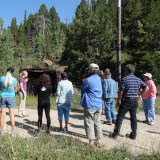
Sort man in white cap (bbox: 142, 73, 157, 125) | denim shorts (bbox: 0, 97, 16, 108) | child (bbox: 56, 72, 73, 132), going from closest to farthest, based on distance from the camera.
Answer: denim shorts (bbox: 0, 97, 16, 108)
child (bbox: 56, 72, 73, 132)
man in white cap (bbox: 142, 73, 157, 125)

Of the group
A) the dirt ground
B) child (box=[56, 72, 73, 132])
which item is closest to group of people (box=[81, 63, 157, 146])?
the dirt ground

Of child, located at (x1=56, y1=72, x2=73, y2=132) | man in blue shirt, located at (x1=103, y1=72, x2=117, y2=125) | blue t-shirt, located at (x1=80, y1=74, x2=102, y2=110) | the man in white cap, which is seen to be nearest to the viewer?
blue t-shirt, located at (x1=80, y1=74, x2=102, y2=110)

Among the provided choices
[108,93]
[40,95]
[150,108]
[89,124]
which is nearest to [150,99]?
[150,108]

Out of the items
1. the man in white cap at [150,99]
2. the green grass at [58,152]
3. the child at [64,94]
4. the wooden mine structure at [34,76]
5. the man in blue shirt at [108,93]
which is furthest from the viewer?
the wooden mine structure at [34,76]

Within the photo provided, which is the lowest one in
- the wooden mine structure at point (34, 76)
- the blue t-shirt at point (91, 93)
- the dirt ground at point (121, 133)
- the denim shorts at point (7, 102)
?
the dirt ground at point (121, 133)

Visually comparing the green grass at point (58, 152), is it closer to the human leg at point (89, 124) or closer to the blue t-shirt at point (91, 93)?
the human leg at point (89, 124)

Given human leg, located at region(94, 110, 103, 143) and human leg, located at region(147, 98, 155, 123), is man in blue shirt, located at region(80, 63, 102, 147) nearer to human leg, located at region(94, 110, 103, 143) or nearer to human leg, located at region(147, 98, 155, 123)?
human leg, located at region(94, 110, 103, 143)

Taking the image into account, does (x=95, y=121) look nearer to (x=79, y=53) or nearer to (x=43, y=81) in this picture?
(x=43, y=81)

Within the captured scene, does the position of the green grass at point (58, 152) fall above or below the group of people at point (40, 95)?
below

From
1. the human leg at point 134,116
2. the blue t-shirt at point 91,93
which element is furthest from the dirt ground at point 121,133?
the blue t-shirt at point 91,93

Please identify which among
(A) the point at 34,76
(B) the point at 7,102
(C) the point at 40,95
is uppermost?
(A) the point at 34,76

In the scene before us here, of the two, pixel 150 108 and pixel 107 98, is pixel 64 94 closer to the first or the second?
pixel 107 98

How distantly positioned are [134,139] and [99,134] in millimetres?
1138

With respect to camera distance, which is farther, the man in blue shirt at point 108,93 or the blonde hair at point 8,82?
the man in blue shirt at point 108,93
